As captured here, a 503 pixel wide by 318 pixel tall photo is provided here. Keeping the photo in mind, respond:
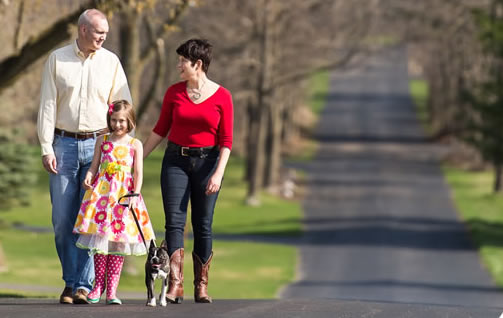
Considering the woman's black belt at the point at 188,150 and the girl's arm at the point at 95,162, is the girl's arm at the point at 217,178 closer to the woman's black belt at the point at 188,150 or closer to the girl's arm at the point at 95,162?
the woman's black belt at the point at 188,150

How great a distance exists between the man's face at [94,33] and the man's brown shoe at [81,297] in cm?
187

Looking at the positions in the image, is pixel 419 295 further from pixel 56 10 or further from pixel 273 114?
pixel 273 114

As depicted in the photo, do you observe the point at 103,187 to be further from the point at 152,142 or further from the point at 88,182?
the point at 152,142

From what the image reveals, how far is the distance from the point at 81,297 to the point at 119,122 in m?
1.39

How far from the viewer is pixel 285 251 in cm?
3653

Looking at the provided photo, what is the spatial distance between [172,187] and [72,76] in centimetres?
114

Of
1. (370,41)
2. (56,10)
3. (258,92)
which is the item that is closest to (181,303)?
(56,10)

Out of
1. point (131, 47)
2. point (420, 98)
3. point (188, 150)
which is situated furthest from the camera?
point (420, 98)

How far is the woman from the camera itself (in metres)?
9.34

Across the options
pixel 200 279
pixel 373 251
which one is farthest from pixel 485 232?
pixel 200 279

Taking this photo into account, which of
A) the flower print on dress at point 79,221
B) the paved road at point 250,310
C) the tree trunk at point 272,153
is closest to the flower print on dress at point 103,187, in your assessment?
the flower print on dress at point 79,221

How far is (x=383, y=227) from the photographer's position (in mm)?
41844

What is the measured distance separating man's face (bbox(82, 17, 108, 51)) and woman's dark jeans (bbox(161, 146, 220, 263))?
3.20 feet

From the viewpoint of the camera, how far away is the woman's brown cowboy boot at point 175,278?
30.9 feet
